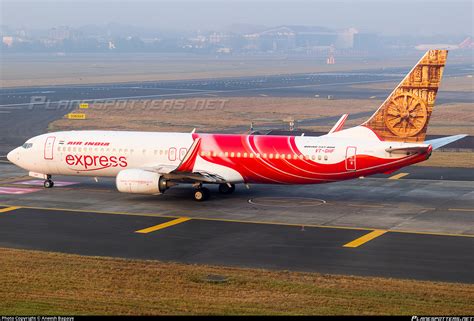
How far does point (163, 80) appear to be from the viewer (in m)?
198

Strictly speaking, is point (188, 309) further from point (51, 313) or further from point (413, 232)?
point (413, 232)

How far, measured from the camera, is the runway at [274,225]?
3612cm

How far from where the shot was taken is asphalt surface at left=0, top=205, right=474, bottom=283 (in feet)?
114

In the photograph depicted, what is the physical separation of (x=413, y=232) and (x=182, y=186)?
758 inches

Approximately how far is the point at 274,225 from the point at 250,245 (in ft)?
15.9

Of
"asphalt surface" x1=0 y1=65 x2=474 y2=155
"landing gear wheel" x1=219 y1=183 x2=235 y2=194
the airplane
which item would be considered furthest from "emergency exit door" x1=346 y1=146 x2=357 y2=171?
→ "asphalt surface" x1=0 y1=65 x2=474 y2=155

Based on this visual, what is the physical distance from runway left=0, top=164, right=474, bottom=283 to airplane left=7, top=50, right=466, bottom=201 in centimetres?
165

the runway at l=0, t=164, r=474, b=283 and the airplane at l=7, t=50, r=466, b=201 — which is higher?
the airplane at l=7, t=50, r=466, b=201

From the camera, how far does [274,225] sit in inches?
1721

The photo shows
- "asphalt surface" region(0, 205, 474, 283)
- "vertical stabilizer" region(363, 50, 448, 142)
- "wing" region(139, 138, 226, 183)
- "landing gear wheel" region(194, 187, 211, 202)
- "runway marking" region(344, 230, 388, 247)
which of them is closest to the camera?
"asphalt surface" region(0, 205, 474, 283)

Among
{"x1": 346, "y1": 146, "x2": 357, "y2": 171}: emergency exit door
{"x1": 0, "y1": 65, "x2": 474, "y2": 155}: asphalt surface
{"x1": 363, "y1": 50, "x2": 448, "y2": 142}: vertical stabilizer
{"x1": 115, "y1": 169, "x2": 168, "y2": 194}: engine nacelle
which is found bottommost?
{"x1": 0, "y1": 65, "x2": 474, "y2": 155}: asphalt surface

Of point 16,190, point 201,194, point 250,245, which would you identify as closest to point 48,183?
point 16,190

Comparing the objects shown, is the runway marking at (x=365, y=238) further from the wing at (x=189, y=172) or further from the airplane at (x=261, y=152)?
the wing at (x=189, y=172)

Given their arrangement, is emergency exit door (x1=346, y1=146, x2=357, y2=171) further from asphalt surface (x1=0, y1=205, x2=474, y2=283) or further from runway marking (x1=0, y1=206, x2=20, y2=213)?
runway marking (x1=0, y1=206, x2=20, y2=213)
